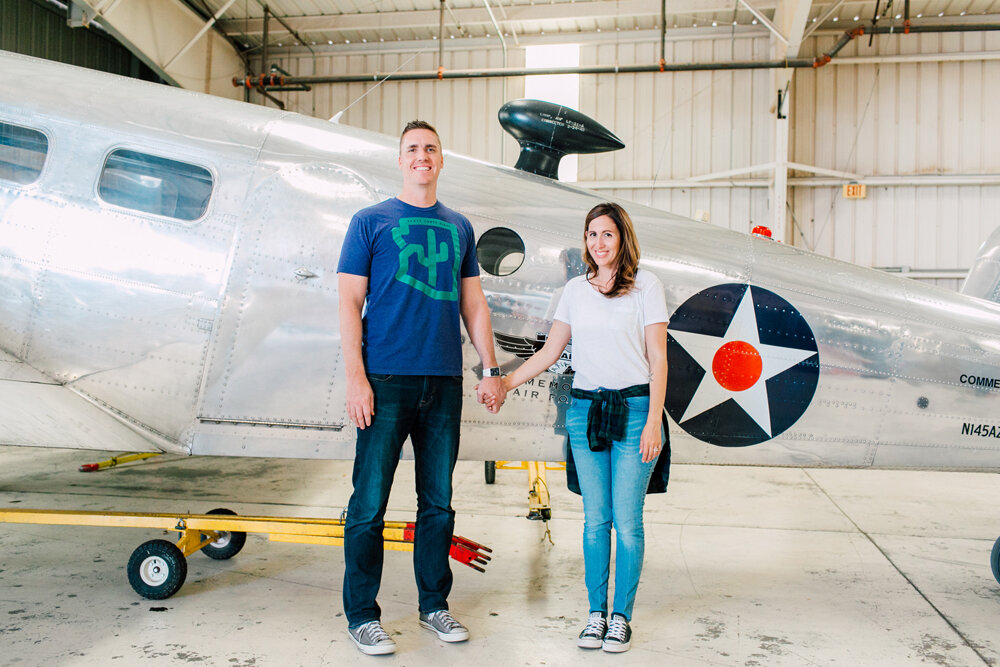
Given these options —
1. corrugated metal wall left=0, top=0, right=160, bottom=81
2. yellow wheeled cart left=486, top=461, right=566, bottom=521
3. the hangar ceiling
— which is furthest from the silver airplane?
the hangar ceiling

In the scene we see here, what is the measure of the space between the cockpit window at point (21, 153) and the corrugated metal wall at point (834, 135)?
16142mm

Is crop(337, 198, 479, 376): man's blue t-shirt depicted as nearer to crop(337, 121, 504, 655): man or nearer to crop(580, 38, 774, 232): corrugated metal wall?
crop(337, 121, 504, 655): man

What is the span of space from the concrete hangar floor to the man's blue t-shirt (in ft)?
4.87

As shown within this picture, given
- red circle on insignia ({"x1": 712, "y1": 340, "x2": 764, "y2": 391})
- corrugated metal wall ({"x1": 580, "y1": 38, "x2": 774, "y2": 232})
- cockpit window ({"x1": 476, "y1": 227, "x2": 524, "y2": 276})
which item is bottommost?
red circle on insignia ({"x1": 712, "y1": 340, "x2": 764, "y2": 391})

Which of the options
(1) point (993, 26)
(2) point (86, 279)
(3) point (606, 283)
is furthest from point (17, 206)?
(1) point (993, 26)

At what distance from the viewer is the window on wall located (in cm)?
1917

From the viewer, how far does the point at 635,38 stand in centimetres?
1897

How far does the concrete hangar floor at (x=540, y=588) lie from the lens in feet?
12.3

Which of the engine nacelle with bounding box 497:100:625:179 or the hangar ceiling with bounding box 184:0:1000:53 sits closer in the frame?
the engine nacelle with bounding box 497:100:625:179

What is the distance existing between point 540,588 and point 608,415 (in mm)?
1722

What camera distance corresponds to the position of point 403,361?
3.54 metres

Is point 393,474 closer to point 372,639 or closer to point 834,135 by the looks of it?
point 372,639

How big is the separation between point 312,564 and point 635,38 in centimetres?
1732

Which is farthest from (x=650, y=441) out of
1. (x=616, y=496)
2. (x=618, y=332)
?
(x=618, y=332)
